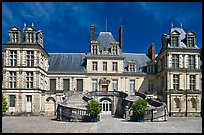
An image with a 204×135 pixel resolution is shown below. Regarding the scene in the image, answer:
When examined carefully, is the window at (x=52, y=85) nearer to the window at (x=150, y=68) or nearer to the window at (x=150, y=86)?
the window at (x=150, y=86)

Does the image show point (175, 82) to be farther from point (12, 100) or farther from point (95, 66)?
point (12, 100)

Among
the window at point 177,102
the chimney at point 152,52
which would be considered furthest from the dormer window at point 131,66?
the window at point 177,102

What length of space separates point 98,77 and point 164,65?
8.24 m

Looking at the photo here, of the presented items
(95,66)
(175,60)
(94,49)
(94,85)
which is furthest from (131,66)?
(175,60)

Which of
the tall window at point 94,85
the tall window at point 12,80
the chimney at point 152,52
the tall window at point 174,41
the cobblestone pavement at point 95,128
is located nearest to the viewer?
the cobblestone pavement at point 95,128

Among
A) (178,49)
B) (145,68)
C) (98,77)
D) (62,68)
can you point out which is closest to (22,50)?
(62,68)

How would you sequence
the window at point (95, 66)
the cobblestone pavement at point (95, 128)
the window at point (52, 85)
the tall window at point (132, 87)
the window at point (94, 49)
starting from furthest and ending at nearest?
the window at point (94, 49) → the tall window at point (132, 87) → the window at point (95, 66) → the window at point (52, 85) → the cobblestone pavement at point (95, 128)

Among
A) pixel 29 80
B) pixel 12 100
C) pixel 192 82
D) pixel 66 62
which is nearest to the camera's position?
pixel 12 100

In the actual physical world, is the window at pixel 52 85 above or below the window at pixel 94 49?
below

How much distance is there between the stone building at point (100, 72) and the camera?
25.4m

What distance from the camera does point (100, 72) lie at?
96.9 ft

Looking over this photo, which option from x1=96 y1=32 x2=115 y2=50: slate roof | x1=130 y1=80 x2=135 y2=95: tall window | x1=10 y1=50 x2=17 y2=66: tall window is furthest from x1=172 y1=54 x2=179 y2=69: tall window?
x1=10 y1=50 x2=17 y2=66: tall window

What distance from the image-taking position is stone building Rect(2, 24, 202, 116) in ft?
83.4

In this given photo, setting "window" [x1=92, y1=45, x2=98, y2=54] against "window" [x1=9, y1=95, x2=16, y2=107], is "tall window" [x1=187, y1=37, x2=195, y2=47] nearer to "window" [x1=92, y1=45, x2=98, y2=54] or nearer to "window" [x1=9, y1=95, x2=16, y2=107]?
"window" [x1=92, y1=45, x2=98, y2=54]
